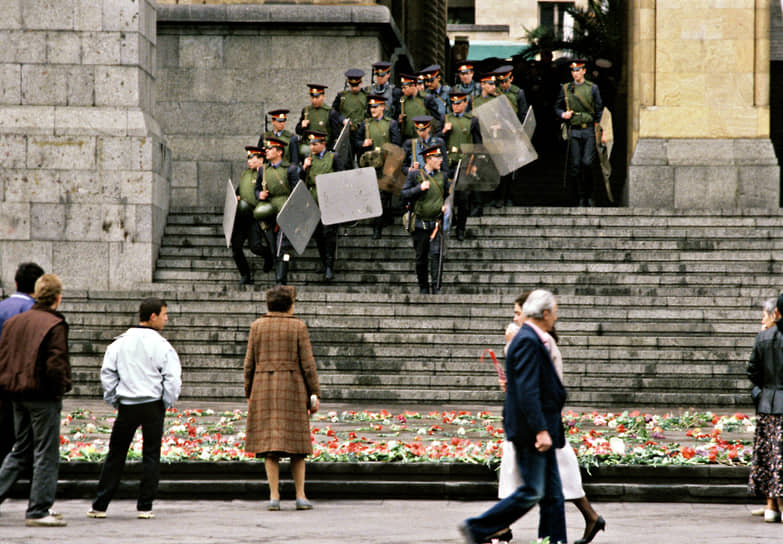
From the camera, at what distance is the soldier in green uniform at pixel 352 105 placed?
18.1 m

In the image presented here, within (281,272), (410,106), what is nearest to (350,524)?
(281,272)

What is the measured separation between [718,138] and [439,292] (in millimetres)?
6846

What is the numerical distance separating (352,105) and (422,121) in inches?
85.0

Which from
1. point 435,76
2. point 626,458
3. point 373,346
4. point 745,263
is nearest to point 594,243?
point 745,263

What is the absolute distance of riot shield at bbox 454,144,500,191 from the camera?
17.5m

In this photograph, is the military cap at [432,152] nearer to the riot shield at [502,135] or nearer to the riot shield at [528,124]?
the riot shield at [502,135]

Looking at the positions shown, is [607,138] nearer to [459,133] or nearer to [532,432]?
[459,133]

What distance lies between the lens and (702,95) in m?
20.9

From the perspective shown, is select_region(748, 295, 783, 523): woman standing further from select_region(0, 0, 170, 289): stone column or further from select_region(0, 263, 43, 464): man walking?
select_region(0, 0, 170, 289): stone column

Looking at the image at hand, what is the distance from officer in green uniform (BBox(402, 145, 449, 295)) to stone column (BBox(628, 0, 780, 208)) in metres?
5.91

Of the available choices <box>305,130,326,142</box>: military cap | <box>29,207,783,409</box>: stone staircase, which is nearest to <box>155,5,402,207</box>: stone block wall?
<box>29,207,783,409</box>: stone staircase

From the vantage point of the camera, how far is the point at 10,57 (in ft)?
56.8

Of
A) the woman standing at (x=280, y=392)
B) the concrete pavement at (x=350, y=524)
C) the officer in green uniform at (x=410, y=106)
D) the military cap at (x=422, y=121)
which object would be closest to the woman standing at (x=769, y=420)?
the concrete pavement at (x=350, y=524)

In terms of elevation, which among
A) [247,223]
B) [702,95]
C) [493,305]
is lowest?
[493,305]
